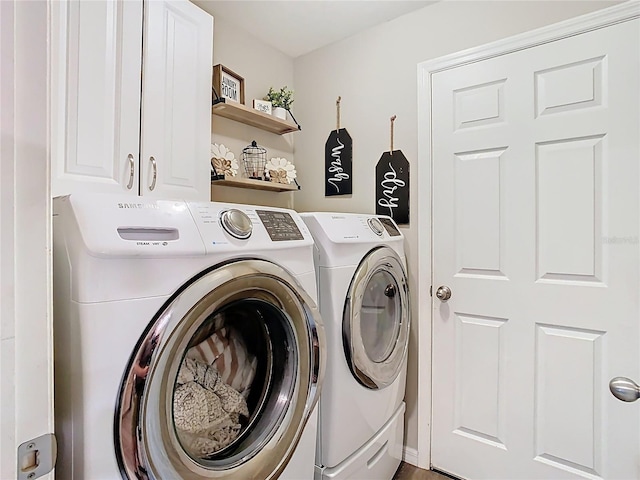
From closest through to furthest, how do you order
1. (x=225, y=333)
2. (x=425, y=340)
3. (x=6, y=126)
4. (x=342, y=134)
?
(x=6, y=126) < (x=225, y=333) < (x=425, y=340) < (x=342, y=134)

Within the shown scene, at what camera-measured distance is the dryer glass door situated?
1332 millimetres

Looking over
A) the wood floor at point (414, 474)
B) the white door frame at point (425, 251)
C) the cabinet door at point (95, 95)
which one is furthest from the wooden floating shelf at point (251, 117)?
the wood floor at point (414, 474)

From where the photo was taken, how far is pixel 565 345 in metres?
1.48

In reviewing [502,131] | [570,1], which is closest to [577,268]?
[502,131]

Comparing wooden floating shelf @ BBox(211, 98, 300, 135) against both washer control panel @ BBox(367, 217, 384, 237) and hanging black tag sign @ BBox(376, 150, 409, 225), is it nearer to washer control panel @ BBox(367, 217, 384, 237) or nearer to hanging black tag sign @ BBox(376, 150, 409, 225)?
hanging black tag sign @ BBox(376, 150, 409, 225)

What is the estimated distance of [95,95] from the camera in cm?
116

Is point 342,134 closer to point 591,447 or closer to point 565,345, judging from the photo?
point 565,345

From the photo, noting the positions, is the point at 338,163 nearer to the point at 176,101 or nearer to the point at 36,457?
the point at 176,101

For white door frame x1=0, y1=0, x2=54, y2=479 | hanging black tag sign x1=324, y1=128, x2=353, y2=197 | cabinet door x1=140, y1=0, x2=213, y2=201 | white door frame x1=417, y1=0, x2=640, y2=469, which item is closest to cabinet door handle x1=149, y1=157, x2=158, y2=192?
cabinet door x1=140, y1=0, x2=213, y2=201

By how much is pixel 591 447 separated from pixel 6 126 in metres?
2.02

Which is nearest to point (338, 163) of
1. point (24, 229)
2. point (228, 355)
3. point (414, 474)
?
point (228, 355)

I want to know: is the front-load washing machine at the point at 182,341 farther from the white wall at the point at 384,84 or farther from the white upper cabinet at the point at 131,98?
the white wall at the point at 384,84

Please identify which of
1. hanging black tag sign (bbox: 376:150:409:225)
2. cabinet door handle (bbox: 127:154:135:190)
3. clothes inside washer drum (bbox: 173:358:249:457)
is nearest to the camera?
clothes inside washer drum (bbox: 173:358:249:457)

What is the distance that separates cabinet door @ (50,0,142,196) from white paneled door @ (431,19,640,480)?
1375mm
